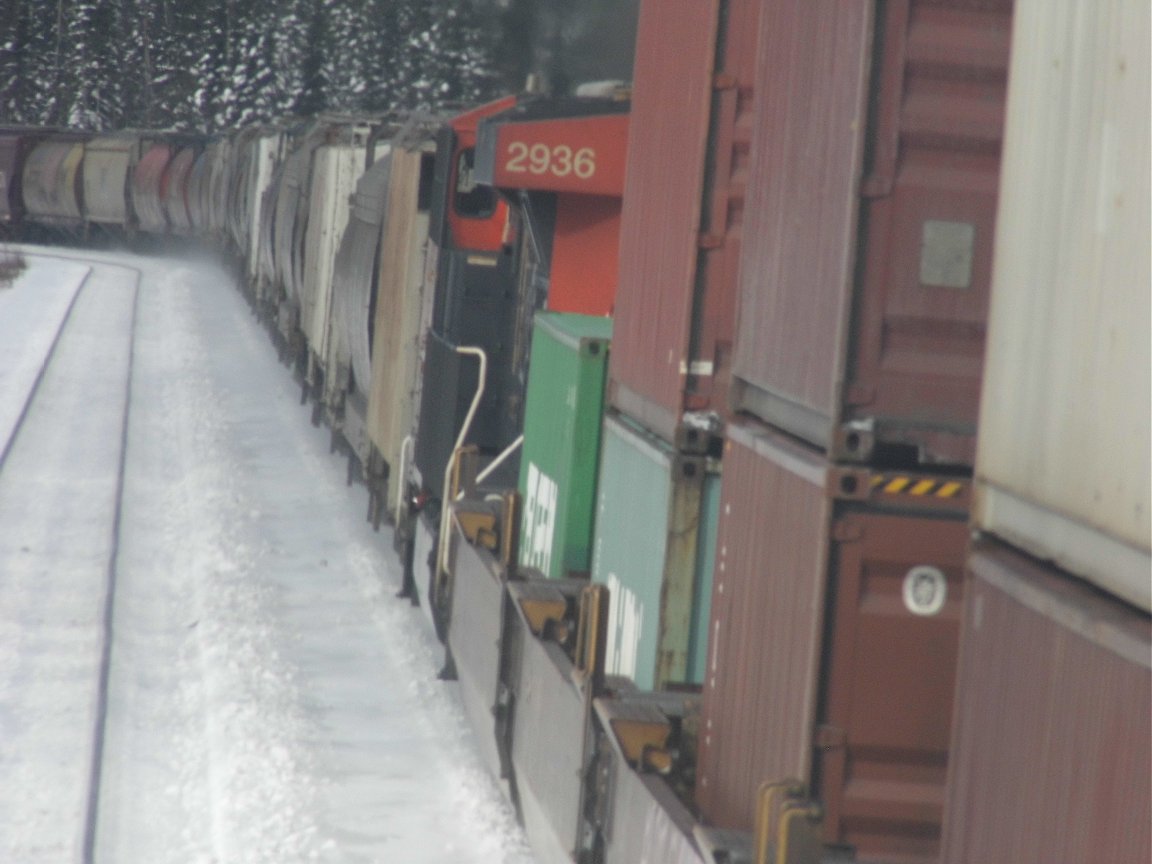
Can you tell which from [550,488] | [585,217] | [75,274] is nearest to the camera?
[550,488]

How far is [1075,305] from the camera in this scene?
122 inches

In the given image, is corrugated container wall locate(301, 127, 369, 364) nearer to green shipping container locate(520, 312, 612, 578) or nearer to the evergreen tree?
green shipping container locate(520, 312, 612, 578)

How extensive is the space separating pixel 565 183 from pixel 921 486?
5.45m

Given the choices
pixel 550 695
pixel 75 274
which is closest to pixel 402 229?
pixel 550 695

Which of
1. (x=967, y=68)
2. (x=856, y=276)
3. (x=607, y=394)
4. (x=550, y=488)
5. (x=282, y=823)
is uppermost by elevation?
(x=967, y=68)

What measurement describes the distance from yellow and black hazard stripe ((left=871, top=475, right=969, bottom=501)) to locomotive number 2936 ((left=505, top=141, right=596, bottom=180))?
537cm

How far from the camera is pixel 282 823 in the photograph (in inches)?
305

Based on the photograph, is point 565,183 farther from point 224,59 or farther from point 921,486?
point 224,59

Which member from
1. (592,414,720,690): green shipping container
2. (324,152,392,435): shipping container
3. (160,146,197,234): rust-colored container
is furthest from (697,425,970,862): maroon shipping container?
(160,146,197,234): rust-colored container

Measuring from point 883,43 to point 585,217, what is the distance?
5.55 m

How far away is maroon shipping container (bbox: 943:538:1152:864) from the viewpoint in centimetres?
285

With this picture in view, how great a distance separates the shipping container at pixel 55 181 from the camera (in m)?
48.1

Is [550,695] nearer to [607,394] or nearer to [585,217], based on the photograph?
[607,394]

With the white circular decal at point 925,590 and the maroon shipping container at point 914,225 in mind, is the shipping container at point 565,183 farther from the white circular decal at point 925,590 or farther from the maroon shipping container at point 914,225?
the white circular decal at point 925,590
